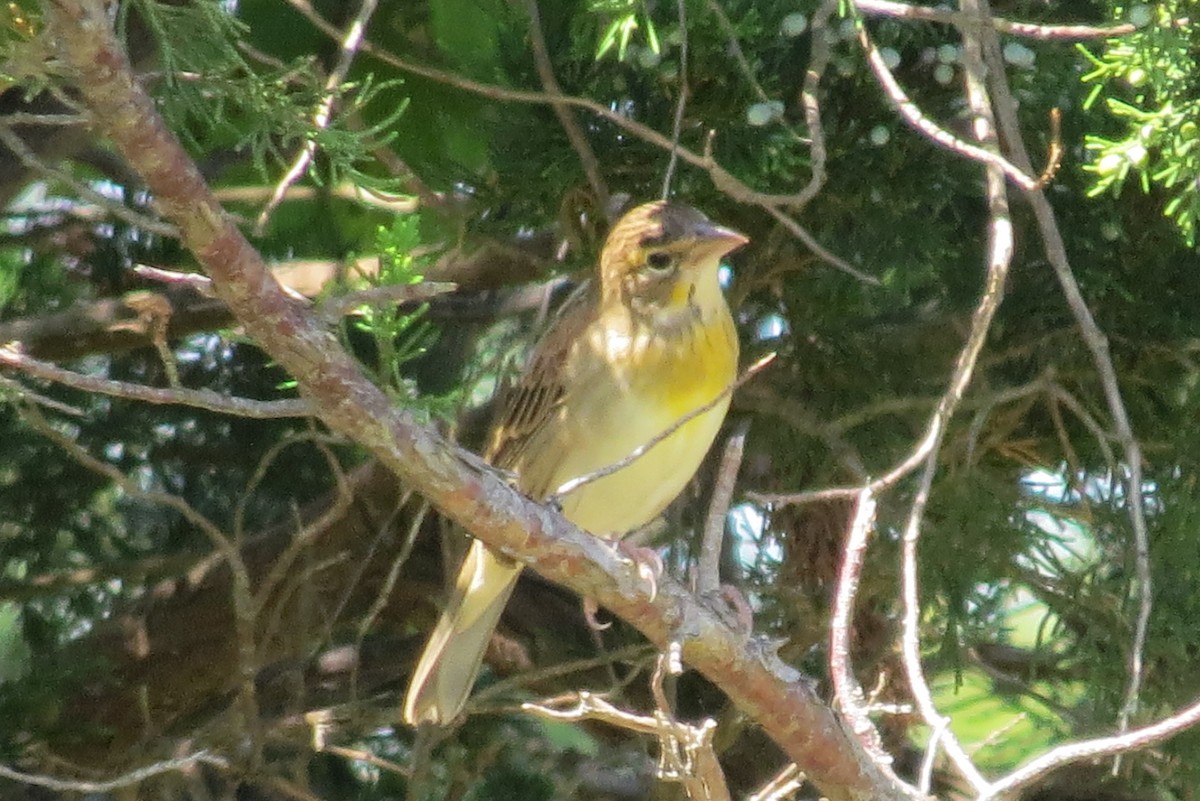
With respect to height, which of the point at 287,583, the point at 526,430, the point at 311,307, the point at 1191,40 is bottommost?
the point at 287,583

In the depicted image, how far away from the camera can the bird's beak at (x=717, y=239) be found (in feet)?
10.9

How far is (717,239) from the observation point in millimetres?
3355

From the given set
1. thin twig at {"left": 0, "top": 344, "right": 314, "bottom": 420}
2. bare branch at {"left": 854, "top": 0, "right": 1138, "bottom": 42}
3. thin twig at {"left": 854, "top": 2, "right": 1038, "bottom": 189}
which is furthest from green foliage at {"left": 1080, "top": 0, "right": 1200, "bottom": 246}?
thin twig at {"left": 0, "top": 344, "right": 314, "bottom": 420}

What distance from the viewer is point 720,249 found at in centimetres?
340

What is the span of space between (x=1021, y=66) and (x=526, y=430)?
1351 mm

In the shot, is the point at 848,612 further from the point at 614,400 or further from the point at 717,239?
the point at 614,400

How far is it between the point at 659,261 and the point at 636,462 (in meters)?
0.44

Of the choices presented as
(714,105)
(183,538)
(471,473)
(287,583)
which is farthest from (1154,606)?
(183,538)

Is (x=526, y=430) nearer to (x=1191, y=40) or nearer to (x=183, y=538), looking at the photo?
(x=183, y=538)

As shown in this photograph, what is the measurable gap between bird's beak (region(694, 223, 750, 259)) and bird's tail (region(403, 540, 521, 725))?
85 centimetres

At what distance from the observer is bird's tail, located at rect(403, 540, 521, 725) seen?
3.69 metres

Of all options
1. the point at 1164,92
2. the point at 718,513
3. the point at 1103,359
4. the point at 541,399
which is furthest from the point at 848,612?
the point at 541,399

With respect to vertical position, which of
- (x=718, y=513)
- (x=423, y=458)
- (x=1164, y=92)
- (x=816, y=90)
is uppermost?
(x=1164, y=92)

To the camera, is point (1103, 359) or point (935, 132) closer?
point (935, 132)
